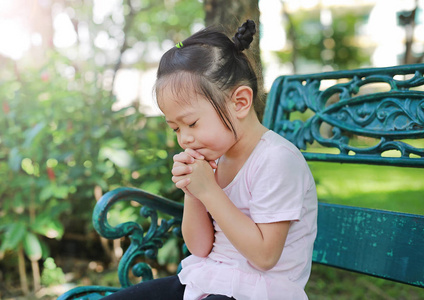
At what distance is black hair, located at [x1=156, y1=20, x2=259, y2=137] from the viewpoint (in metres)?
1.30

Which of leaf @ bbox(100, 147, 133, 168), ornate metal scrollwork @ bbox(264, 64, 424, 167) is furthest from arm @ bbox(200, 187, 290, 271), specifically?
leaf @ bbox(100, 147, 133, 168)

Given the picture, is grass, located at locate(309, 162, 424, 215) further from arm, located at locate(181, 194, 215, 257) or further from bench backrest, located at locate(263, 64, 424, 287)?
arm, located at locate(181, 194, 215, 257)

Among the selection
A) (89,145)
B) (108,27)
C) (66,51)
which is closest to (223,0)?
(89,145)

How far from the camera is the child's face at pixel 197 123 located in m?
1.29

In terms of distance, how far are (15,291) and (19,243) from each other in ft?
1.44

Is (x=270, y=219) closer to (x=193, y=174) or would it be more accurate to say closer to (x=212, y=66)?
(x=193, y=174)

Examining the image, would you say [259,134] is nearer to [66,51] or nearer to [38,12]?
[66,51]

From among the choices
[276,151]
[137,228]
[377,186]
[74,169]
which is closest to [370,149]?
[276,151]

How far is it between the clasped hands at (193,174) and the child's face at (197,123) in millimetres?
33

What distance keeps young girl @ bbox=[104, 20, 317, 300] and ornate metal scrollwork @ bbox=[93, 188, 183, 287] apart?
1.01 feet

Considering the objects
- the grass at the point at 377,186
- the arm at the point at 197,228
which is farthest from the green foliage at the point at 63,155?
the grass at the point at 377,186

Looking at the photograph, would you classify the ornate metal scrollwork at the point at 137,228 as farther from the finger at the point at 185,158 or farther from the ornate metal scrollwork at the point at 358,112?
the ornate metal scrollwork at the point at 358,112

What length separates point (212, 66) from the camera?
1313mm

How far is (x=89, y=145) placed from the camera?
296 cm
